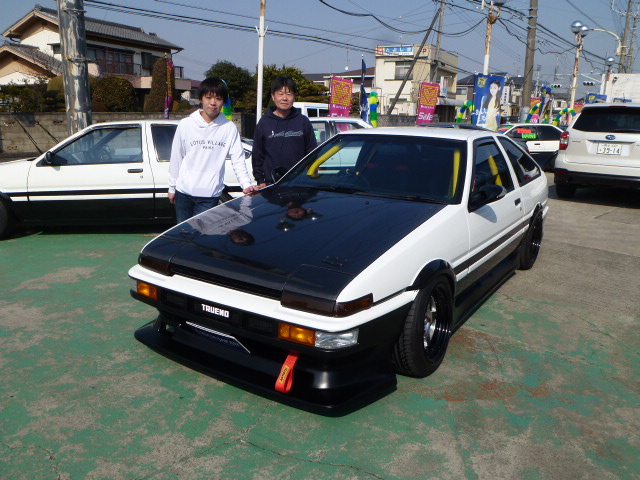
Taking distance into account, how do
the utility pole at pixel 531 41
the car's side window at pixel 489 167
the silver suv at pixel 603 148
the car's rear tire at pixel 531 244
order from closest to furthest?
the car's side window at pixel 489 167 → the car's rear tire at pixel 531 244 → the silver suv at pixel 603 148 → the utility pole at pixel 531 41

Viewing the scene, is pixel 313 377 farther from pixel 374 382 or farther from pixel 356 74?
pixel 356 74

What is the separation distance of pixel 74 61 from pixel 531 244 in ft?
21.1

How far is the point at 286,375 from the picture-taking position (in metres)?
2.65

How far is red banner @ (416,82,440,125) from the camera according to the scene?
1936cm

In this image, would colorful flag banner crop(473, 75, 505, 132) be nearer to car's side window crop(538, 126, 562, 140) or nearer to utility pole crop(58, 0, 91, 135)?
car's side window crop(538, 126, 562, 140)

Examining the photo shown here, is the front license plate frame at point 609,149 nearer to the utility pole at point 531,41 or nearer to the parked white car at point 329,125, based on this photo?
the parked white car at point 329,125

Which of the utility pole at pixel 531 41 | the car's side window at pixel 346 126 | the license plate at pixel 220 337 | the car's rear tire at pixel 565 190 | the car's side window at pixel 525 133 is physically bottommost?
the license plate at pixel 220 337

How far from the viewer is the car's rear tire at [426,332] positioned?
116 inches

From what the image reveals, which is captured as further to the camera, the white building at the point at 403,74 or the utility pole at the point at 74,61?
the white building at the point at 403,74

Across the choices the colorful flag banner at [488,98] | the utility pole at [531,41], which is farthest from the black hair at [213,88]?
the utility pole at [531,41]

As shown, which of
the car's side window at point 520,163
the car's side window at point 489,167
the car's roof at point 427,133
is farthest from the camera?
the car's side window at point 520,163

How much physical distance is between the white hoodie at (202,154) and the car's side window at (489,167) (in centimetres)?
179

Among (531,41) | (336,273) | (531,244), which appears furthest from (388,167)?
(531,41)

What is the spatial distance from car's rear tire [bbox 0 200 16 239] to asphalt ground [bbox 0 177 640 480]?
1.78 metres
